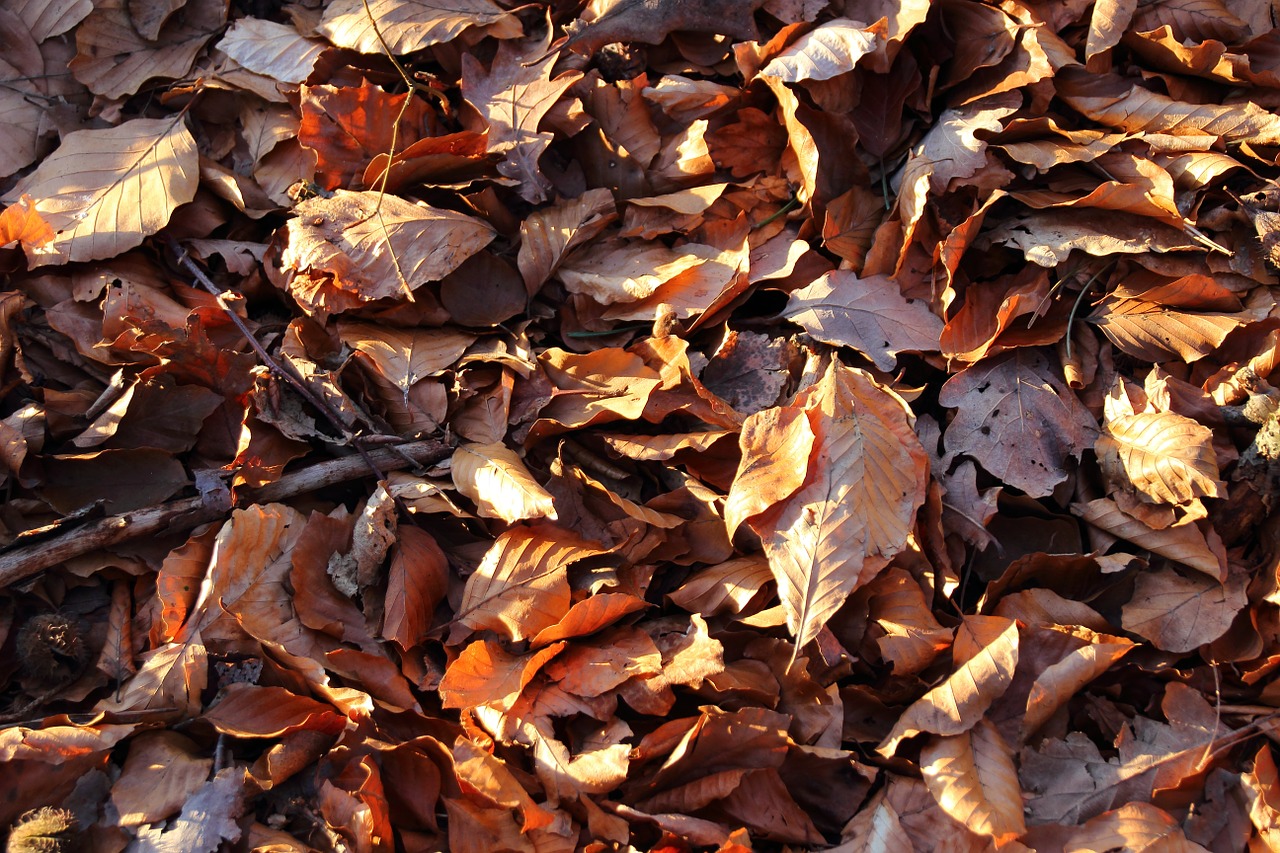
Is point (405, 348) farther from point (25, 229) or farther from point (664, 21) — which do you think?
point (664, 21)

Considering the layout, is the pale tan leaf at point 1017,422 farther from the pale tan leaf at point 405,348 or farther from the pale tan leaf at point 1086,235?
the pale tan leaf at point 405,348

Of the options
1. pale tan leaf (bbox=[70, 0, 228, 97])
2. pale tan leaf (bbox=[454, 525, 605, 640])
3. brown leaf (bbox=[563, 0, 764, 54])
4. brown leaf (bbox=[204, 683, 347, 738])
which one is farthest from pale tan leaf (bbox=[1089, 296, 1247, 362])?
pale tan leaf (bbox=[70, 0, 228, 97])

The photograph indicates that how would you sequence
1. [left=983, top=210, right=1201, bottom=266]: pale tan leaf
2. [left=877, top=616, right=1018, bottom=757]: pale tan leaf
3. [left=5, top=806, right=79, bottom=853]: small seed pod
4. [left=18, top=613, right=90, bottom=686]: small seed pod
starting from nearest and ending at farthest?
[left=5, top=806, right=79, bottom=853]: small seed pod < [left=877, top=616, right=1018, bottom=757]: pale tan leaf < [left=18, top=613, right=90, bottom=686]: small seed pod < [left=983, top=210, right=1201, bottom=266]: pale tan leaf

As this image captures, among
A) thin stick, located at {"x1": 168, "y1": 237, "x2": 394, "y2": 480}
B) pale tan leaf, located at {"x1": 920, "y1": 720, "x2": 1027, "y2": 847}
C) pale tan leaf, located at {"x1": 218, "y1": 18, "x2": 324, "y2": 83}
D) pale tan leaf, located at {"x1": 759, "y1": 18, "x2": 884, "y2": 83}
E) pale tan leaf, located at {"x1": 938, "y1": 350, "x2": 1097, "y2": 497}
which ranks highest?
pale tan leaf, located at {"x1": 759, "y1": 18, "x2": 884, "y2": 83}

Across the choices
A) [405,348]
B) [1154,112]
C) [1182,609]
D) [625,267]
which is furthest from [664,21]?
[1182,609]

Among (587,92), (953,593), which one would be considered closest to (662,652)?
(953,593)

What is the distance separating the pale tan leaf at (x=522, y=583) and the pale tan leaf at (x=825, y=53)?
4.20 feet

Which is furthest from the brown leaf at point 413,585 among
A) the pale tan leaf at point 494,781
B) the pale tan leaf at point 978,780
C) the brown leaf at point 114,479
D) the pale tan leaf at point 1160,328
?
the pale tan leaf at point 1160,328

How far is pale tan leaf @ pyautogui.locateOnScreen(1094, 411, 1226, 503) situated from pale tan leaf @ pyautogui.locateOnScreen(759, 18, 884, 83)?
1.09 metres

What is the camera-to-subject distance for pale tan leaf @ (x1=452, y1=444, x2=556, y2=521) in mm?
1868

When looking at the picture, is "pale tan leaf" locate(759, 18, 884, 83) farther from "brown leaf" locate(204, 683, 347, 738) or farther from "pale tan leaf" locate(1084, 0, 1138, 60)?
"brown leaf" locate(204, 683, 347, 738)

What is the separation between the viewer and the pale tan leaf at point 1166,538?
195 centimetres

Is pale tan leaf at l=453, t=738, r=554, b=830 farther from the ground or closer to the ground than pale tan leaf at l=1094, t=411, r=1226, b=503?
closer to the ground

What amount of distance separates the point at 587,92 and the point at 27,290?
151 centimetres
